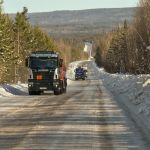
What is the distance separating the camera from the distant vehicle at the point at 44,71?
116 feet

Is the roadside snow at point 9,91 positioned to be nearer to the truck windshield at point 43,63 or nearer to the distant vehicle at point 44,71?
the distant vehicle at point 44,71

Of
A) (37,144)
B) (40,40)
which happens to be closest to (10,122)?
(37,144)

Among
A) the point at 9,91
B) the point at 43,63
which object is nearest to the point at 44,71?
the point at 43,63

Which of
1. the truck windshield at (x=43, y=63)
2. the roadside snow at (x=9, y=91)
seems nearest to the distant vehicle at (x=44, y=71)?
the truck windshield at (x=43, y=63)

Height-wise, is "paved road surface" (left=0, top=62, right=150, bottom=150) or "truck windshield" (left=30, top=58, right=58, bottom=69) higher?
"paved road surface" (left=0, top=62, right=150, bottom=150)

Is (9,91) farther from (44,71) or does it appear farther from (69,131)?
(69,131)

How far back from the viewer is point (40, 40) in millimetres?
107188

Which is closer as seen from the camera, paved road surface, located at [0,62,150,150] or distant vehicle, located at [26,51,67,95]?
paved road surface, located at [0,62,150,150]

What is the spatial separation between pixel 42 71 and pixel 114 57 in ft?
258

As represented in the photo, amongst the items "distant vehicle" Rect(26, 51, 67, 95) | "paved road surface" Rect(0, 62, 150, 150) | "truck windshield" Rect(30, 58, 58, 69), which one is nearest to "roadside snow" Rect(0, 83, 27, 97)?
"distant vehicle" Rect(26, 51, 67, 95)

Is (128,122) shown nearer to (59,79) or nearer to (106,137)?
(106,137)

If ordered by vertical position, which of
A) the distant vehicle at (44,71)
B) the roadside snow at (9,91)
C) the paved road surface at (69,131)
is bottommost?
the roadside snow at (9,91)

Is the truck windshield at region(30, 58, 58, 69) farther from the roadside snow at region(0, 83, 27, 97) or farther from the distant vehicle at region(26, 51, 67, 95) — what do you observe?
the roadside snow at region(0, 83, 27, 97)

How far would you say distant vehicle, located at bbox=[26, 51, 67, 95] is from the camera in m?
35.4
